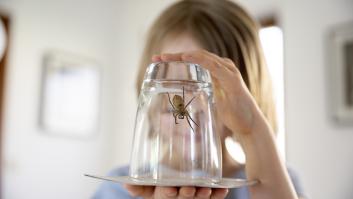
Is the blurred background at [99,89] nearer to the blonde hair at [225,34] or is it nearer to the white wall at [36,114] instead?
the white wall at [36,114]

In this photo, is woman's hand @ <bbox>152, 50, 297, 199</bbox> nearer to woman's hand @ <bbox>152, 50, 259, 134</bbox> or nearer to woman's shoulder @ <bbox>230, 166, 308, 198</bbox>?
woman's hand @ <bbox>152, 50, 259, 134</bbox>

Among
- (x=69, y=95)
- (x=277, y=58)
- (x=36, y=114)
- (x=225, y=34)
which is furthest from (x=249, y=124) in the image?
(x=69, y=95)

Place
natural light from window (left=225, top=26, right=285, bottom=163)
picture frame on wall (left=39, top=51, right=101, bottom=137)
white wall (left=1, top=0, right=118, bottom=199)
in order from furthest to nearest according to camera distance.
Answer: picture frame on wall (left=39, top=51, right=101, bottom=137)
white wall (left=1, top=0, right=118, bottom=199)
natural light from window (left=225, top=26, right=285, bottom=163)

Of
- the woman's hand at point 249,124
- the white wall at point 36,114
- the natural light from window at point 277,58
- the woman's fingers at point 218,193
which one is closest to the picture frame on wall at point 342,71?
the natural light from window at point 277,58

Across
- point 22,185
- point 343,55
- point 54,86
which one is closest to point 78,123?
point 54,86

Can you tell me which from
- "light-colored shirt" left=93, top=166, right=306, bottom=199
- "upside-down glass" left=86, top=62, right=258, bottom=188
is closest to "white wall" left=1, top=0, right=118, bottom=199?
"light-colored shirt" left=93, top=166, right=306, bottom=199

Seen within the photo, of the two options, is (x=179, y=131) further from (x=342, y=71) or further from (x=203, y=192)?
(x=342, y=71)

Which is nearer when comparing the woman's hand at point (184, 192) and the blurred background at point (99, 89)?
the woman's hand at point (184, 192)

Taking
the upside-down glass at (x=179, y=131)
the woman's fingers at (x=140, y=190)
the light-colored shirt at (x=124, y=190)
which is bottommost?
the light-colored shirt at (x=124, y=190)
